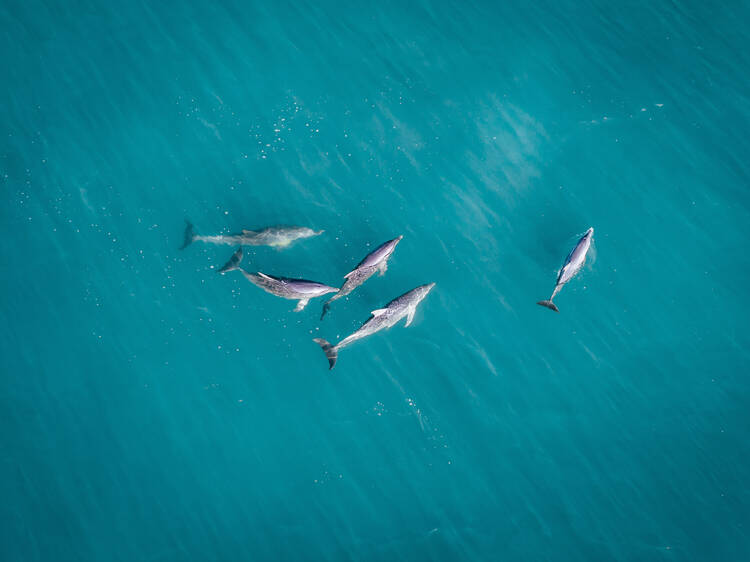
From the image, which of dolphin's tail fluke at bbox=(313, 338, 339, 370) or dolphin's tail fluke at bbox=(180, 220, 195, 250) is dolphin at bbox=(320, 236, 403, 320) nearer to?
dolphin's tail fluke at bbox=(313, 338, 339, 370)

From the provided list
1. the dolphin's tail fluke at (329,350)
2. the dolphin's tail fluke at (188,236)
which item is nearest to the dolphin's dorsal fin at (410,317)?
the dolphin's tail fluke at (329,350)

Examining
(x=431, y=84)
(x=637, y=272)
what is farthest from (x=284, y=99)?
(x=637, y=272)

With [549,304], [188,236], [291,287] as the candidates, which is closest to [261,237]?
[291,287]

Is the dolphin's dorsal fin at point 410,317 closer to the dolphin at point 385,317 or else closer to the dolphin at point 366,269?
the dolphin at point 385,317

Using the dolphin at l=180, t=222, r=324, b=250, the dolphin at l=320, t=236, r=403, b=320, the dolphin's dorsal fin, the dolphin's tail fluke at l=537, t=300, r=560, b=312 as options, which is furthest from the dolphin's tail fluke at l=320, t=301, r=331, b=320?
the dolphin's tail fluke at l=537, t=300, r=560, b=312

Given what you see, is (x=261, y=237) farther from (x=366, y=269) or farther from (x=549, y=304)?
(x=549, y=304)

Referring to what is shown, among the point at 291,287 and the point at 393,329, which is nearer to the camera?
the point at 291,287
